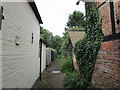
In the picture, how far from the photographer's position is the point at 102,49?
3.53m

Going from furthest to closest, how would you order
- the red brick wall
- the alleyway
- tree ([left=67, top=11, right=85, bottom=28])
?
tree ([left=67, top=11, right=85, bottom=28])
the alleyway
the red brick wall

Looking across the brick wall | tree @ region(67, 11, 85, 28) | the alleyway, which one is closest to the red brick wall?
the brick wall

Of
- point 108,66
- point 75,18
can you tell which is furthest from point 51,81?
point 75,18

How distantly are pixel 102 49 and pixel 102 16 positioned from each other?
1.10 metres

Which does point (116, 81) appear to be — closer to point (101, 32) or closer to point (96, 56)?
point (96, 56)

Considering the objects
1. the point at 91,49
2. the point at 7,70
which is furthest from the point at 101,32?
the point at 7,70

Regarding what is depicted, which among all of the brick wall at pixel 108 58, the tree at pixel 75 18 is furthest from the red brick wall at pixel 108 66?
the tree at pixel 75 18

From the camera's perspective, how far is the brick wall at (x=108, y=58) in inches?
111

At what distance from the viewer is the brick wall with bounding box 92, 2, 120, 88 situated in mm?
2820

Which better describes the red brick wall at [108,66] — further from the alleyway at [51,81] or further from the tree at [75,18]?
the tree at [75,18]

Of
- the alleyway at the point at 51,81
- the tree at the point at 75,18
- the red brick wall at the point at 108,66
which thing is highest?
the tree at the point at 75,18

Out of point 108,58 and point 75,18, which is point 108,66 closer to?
point 108,58

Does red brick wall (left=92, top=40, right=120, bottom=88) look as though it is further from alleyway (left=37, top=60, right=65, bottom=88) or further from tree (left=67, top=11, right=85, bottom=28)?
tree (left=67, top=11, right=85, bottom=28)

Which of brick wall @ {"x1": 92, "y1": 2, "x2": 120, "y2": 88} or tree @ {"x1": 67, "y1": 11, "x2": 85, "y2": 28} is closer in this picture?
brick wall @ {"x1": 92, "y1": 2, "x2": 120, "y2": 88}
